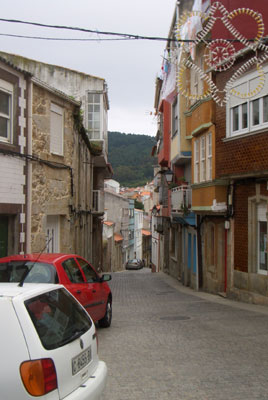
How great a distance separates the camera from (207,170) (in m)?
17.2

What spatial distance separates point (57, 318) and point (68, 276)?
3781 mm

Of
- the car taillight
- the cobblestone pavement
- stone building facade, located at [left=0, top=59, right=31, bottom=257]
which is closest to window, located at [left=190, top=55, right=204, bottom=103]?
stone building facade, located at [left=0, top=59, right=31, bottom=257]

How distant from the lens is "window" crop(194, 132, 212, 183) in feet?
55.9

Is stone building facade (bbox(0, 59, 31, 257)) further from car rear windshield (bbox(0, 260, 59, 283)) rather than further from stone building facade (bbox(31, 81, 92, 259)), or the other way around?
car rear windshield (bbox(0, 260, 59, 283))

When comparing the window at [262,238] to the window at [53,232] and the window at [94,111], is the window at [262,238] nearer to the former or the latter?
the window at [53,232]

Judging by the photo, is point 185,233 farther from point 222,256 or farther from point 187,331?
point 187,331

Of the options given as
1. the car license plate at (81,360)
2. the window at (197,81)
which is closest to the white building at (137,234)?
the window at (197,81)

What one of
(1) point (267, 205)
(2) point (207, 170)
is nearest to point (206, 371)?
(1) point (267, 205)

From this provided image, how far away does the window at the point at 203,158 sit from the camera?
1703 cm

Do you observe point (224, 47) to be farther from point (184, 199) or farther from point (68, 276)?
point (68, 276)

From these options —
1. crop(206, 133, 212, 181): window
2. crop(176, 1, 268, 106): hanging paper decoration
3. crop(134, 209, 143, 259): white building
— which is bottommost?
crop(134, 209, 143, 259): white building

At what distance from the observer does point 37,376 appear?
3736mm

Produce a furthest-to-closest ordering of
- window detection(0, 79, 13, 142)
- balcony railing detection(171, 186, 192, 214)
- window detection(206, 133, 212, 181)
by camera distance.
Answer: balcony railing detection(171, 186, 192, 214), window detection(206, 133, 212, 181), window detection(0, 79, 13, 142)

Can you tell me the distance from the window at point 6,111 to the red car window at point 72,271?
15.9 feet
